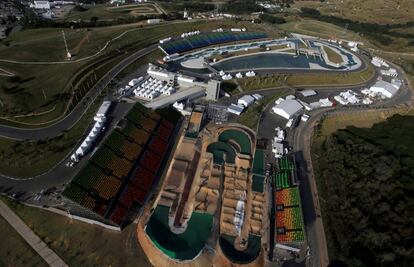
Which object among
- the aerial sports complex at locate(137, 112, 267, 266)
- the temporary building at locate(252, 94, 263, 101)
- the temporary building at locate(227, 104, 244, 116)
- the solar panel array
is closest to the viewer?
the aerial sports complex at locate(137, 112, 267, 266)

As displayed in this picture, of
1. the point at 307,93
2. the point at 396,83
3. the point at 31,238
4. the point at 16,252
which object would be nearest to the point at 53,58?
the point at 31,238

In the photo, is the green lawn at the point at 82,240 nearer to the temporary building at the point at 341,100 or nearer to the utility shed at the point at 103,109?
the utility shed at the point at 103,109

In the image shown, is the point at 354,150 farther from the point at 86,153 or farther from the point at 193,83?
the point at 86,153

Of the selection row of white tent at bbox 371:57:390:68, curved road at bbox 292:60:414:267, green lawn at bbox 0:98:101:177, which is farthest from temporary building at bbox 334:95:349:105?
green lawn at bbox 0:98:101:177

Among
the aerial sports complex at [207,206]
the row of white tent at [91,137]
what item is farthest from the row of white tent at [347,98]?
the row of white tent at [91,137]

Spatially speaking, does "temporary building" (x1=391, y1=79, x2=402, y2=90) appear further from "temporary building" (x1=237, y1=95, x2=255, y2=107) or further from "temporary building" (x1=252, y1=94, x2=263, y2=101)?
"temporary building" (x1=237, y1=95, x2=255, y2=107)

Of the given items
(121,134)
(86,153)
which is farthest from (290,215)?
(86,153)

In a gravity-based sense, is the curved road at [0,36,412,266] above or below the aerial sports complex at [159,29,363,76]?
below
